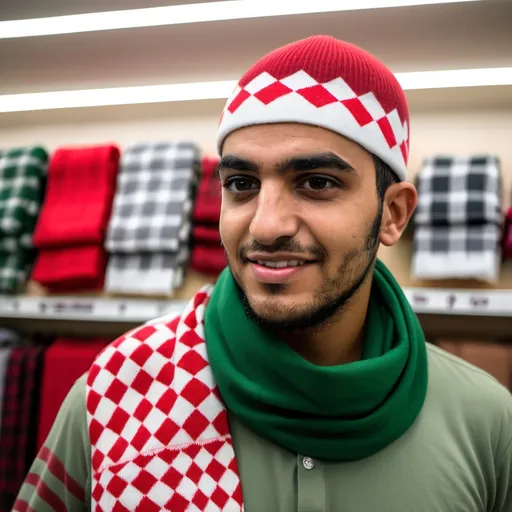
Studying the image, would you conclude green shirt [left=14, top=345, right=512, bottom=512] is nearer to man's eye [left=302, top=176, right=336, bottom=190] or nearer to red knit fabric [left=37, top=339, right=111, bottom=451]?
man's eye [left=302, top=176, right=336, bottom=190]

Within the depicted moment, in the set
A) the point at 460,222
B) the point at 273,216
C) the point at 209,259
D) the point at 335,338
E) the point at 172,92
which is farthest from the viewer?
the point at 172,92

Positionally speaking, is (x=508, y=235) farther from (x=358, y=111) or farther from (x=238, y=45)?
(x=238, y=45)

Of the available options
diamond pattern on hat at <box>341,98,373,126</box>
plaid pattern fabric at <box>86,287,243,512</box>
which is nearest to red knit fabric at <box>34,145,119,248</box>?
plaid pattern fabric at <box>86,287,243,512</box>

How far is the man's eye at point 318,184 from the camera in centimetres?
57

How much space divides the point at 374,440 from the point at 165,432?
294mm

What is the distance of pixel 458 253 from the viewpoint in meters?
1.04

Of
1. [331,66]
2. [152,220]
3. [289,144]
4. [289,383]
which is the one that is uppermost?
[331,66]

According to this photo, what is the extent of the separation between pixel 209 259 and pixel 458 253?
0.66m

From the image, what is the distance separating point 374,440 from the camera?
1.89ft

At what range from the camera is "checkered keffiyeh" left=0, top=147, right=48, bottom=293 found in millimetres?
1262

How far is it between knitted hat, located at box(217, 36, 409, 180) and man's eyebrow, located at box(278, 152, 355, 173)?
0.15ft

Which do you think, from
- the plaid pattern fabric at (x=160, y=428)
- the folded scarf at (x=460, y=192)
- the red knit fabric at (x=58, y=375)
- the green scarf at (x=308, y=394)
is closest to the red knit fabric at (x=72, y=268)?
the red knit fabric at (x=58, y=375)

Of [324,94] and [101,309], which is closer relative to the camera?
[324,94]

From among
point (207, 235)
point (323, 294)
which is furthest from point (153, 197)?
point (323, 294)
